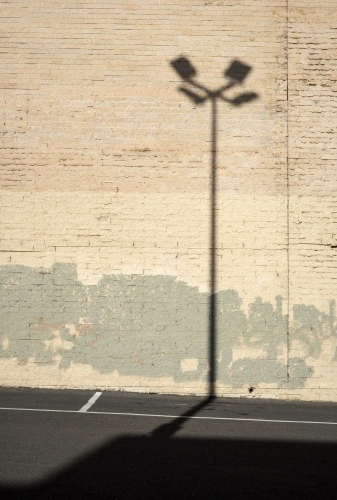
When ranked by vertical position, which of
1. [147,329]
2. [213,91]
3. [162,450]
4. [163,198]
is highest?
[213,91]

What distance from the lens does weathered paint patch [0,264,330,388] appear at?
1188cm

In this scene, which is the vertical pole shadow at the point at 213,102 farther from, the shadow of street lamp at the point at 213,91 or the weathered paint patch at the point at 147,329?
the weathered paint patch at the point at 147,329

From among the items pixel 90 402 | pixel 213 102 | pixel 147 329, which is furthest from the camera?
pixel 213 102

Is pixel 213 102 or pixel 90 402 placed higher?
pixel 213 102

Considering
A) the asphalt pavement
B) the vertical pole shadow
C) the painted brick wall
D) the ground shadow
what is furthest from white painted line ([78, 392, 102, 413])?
the ground shadow

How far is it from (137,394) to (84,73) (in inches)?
257

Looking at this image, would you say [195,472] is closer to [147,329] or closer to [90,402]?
[90,402]

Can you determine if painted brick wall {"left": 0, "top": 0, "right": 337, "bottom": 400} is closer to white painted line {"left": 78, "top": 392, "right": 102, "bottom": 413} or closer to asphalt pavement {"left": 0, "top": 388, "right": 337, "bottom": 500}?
white painted line {"left": 78, "top": 392, "right": 102, "bottom": 413}

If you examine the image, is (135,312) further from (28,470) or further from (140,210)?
(28,470)

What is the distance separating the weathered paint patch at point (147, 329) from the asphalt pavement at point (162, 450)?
132cm

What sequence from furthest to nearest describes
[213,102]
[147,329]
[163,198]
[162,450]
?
[213,102] < [163,198] < [147,329] < [162,450]

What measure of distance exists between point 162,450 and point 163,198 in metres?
6.33

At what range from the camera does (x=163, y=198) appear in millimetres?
12109

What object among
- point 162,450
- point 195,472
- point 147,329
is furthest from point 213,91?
point 195,472
